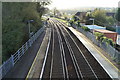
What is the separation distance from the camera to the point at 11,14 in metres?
19.6

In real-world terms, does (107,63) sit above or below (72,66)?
above

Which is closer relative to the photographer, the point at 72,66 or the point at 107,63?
the point at 72,66

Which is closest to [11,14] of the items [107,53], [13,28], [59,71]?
[13,28]

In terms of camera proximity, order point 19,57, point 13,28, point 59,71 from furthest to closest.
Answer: point 13,28 < point 19,57 < point 59,71

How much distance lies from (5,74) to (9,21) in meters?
7.36

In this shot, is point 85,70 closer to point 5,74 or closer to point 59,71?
point 59,71

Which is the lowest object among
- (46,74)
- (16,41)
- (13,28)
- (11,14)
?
(46,74)

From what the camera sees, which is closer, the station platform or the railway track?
the railway track

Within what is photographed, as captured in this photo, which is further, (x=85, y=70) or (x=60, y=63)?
(x=60, y=63)

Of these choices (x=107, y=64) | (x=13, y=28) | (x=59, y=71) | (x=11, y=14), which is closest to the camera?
(x=59, y=71)

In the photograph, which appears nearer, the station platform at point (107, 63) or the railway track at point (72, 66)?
the railway track at point (72, 66)

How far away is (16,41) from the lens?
52.2 ft

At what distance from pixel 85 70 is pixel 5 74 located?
624cm

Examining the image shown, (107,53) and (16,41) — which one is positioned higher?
(16,41)
